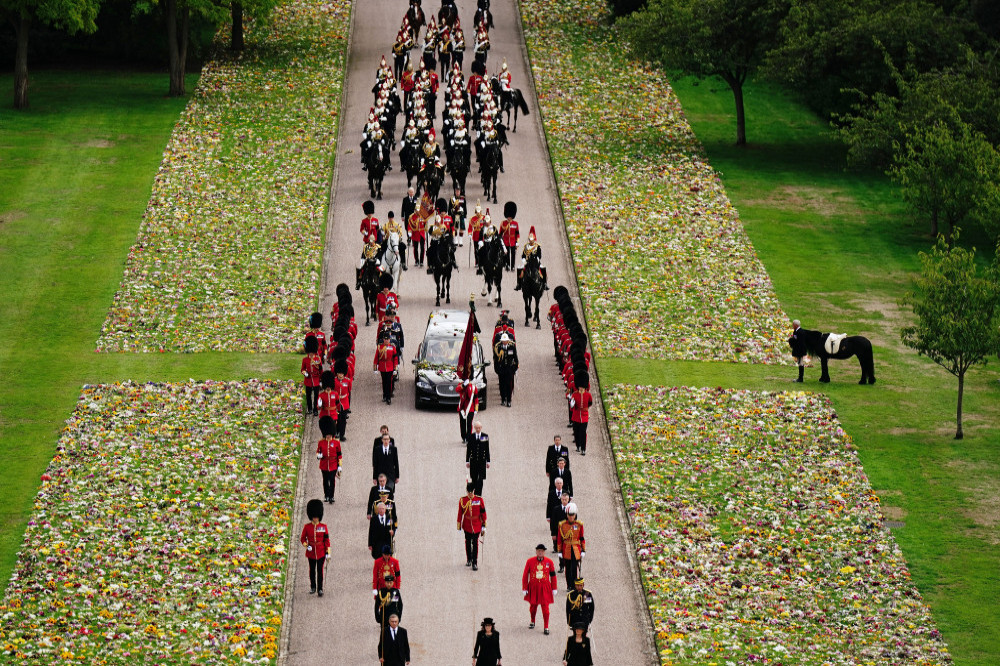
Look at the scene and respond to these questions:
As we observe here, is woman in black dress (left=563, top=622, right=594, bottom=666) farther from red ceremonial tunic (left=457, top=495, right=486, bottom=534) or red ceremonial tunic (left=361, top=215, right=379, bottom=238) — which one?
red ceremonial tunic (left=361, top=215, right=379, bottom=238)

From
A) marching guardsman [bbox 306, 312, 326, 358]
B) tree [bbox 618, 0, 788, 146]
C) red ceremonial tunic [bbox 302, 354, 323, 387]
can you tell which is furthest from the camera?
tree [bbox 618, 0, 788, 146]

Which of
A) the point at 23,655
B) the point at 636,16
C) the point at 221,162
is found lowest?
the point at 23,655

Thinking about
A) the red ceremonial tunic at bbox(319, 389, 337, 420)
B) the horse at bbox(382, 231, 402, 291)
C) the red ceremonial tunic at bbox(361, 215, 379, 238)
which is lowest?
the red ceremonial tunic at bbox(319, 389, 337, 420)

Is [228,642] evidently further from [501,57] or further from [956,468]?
[501,57]

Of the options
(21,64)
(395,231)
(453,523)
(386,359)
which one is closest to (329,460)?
(453,523)

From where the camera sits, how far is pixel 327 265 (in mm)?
44062

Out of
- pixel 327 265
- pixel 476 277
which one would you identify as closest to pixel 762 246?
pixel 476 277

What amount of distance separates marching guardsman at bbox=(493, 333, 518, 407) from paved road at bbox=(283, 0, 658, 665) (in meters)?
0.70

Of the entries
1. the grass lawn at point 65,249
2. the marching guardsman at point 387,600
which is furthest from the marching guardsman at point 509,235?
the marching guardsman at point 387,600

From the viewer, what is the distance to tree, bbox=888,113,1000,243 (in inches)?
1768

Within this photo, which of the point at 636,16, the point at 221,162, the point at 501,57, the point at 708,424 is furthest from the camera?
the point at 501,57

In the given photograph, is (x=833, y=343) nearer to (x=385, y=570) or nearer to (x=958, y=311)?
(x=958, y=311)

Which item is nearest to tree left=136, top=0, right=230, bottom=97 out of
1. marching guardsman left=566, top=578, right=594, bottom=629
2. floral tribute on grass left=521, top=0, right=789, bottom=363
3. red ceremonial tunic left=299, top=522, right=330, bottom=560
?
floral tribute on grass left=521, top=0, right=789, bottom=363

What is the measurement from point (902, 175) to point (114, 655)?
30.5m
